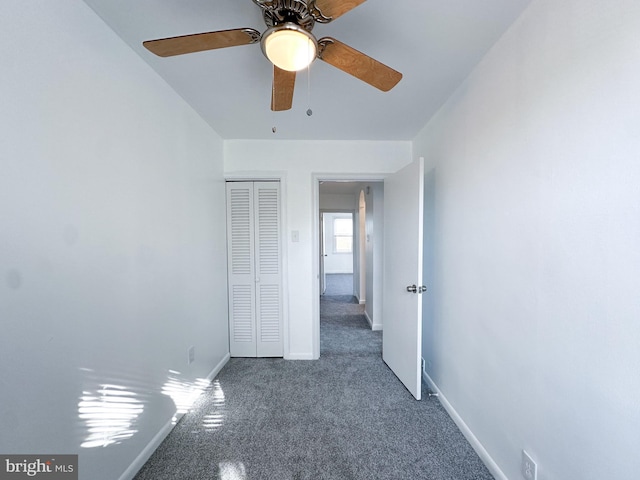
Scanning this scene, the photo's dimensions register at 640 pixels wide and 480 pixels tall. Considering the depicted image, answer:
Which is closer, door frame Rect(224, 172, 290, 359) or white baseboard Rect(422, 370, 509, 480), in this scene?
white baseboard Rect(422, 370, 509, 480)

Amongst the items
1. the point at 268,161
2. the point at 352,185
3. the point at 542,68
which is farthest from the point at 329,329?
the point at 542,68

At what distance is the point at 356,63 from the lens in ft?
3.57

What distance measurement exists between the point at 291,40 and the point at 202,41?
0.35 metres

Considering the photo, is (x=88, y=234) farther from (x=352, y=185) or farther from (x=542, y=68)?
(x=352, y=185)

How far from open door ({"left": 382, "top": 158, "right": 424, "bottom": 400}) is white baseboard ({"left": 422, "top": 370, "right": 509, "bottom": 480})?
183mm

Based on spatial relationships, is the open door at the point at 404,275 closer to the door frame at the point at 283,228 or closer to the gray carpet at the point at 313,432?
the gray carpet at the point at 313,432

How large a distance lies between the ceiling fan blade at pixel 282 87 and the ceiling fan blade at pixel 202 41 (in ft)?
0.48

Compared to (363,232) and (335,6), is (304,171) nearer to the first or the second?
(335,6)

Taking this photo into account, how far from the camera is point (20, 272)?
2.92 ft

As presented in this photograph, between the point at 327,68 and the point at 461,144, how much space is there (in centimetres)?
100

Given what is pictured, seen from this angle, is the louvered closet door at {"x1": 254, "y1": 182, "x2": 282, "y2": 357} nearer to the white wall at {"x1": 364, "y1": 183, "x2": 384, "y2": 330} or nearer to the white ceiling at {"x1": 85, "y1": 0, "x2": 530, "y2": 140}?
the white ceiling at {"x1": 85, "y1": 0, "x2": 530, "y2": 140}

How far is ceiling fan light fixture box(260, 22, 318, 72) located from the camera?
2.96ft

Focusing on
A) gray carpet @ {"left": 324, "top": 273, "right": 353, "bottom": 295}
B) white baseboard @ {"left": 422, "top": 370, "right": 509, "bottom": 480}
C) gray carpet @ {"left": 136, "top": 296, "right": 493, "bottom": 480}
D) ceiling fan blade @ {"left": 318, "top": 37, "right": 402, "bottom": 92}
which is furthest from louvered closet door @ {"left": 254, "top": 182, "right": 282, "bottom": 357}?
gray carpet @ {"left": 324, "top": 273, "right": 353, "bottom": 295}

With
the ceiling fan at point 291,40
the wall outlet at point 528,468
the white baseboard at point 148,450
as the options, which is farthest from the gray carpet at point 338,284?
the ceiling fan at point 291,40
